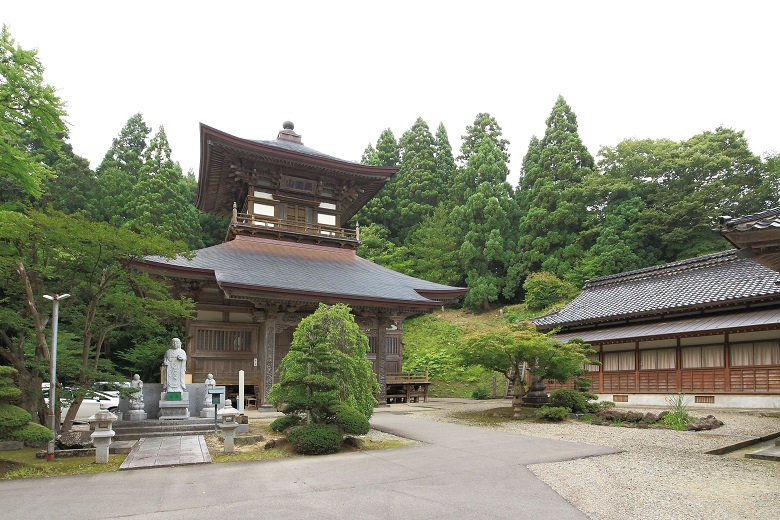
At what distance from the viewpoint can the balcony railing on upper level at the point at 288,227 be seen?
21.2 m

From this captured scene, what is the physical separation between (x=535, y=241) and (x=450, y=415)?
23111 millimetres

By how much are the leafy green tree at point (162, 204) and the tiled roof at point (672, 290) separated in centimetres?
2322

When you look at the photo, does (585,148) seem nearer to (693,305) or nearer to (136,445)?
(693,305)

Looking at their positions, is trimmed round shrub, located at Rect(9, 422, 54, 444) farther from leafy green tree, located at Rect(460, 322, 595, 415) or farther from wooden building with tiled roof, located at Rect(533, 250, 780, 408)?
wooden building with tiled roof, located at Rect(533, 250, 780, 408)

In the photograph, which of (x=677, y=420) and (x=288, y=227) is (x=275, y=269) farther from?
(x=677, y=420)

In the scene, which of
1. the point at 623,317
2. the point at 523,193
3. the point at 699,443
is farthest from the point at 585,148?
the point at 699,443

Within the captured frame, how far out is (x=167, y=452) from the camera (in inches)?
356

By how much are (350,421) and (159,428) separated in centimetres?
509

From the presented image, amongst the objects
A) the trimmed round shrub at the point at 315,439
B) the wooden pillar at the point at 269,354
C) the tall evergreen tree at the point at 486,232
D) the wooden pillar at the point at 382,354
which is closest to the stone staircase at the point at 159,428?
the trimmed round shrub at the point at 315,439

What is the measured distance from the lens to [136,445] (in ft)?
32.4

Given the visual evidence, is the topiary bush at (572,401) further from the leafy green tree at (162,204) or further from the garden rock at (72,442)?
the leafy green tree at (162,204)

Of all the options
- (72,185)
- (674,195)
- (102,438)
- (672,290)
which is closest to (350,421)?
(102,438)

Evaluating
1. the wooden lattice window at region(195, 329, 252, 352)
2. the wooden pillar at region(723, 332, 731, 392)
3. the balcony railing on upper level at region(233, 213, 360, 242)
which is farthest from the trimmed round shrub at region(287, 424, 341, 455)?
the wooden pillar at region(723, 332, 731, 392)

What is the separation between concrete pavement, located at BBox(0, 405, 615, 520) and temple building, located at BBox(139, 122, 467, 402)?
883cm
